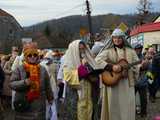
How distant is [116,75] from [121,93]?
335 millimetres

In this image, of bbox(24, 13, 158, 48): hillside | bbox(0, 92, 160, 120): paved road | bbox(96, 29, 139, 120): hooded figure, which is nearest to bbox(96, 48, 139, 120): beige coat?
bbox(96, 29, 139, 120): hooded figure

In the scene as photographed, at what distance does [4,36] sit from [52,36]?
65.2ft

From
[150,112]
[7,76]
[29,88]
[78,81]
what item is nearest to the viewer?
[29,88]

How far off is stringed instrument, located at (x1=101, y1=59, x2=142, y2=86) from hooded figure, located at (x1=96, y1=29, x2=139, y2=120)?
0.07m

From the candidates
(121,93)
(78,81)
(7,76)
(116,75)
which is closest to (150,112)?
(7,76)

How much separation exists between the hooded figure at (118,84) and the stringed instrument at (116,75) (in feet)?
0.23

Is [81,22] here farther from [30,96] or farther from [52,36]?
[30,96]

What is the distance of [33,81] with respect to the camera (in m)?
7.74

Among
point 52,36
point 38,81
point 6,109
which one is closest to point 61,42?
point 52,36

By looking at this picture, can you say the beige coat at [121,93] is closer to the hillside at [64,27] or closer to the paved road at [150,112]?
the paved road at [150,112]

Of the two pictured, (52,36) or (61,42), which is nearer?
(61,42)

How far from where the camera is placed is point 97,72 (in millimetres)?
9664

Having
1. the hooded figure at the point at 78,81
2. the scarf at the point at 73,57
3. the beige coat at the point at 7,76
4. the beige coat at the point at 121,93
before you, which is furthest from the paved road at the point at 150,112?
the scarf at the point at 73,57

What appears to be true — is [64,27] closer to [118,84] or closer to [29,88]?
[118,84]
